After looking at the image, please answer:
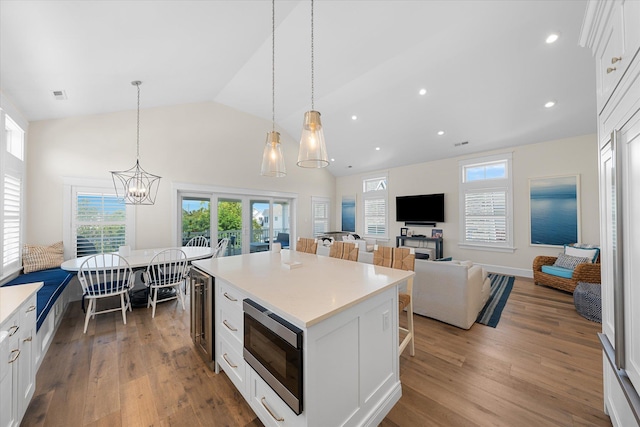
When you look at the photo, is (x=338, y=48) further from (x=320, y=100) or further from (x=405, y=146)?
(x=405, y=146)

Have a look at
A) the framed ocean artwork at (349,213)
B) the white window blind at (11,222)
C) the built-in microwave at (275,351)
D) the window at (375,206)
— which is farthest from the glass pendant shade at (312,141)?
the framed ocean artwork at (349,213)

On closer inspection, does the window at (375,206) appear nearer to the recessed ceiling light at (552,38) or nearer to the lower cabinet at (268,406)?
the recessed ceiling light at (552,38)

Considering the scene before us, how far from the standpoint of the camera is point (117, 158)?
13.6 feet

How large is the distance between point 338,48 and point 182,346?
13.5 feet

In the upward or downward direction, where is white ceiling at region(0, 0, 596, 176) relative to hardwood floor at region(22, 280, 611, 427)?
upward

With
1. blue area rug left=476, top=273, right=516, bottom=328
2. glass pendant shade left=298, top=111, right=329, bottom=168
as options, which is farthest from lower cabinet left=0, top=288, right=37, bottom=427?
blue area rug left=476, top=273, right=516, bottom=328

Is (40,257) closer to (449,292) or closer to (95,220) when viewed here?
(95,220)

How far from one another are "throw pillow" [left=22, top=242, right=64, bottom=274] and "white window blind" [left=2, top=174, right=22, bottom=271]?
0.37 feet

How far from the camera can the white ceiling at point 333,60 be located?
212 cm

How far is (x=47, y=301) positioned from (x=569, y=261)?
283 inches

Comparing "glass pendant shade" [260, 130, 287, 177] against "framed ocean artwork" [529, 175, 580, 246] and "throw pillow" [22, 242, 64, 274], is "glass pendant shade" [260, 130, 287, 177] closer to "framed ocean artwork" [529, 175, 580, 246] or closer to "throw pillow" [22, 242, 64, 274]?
"throw pillow" [22, 242, 64, 274]

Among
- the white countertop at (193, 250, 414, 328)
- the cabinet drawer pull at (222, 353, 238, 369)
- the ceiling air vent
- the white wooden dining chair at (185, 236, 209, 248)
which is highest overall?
the ceiling air vent

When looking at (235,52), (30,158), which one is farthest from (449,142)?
(30,158)

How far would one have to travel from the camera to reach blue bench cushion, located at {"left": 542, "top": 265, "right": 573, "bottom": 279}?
12.9ft
